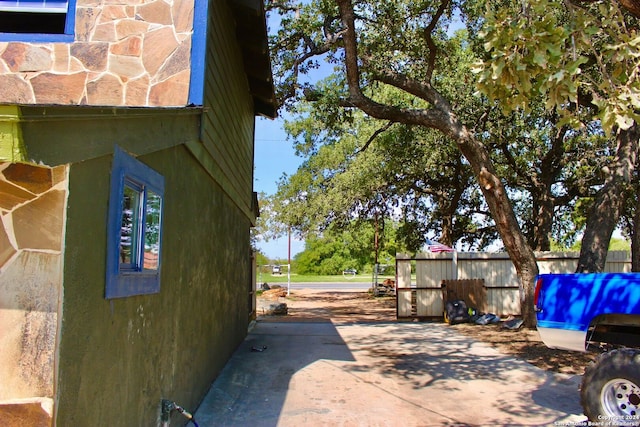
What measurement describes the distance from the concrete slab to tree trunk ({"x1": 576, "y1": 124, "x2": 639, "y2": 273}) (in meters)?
3.23

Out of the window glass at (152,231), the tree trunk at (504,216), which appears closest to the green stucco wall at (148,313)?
the window glass at (152,231)

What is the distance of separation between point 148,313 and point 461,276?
42.7 ft

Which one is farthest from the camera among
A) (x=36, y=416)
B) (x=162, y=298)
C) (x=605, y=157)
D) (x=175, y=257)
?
(x=605, y=157)

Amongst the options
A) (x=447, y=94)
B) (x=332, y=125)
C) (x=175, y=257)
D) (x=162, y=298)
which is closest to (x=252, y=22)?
(x=175, y=257)

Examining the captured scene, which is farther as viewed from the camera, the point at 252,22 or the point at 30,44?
the point at 252,22

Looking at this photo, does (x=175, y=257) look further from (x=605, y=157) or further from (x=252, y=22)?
(x=605, y=157)

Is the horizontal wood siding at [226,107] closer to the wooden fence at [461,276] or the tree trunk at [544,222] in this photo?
the wooden fence at [461,276]

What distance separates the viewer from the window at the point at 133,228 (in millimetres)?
3372

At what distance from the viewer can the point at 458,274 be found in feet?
51.6

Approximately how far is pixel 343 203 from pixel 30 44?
1738cm

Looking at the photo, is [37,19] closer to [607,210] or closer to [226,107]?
[226,107]

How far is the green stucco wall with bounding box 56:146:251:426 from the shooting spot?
113 inches

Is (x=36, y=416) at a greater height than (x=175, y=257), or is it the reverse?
(x=175, y=257)

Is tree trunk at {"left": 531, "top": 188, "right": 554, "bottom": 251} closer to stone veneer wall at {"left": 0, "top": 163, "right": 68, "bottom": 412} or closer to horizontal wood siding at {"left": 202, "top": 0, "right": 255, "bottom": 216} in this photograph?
horizontal wood siding at {"left": 202, "top": 0, "right": 255, "bottom": 216}
